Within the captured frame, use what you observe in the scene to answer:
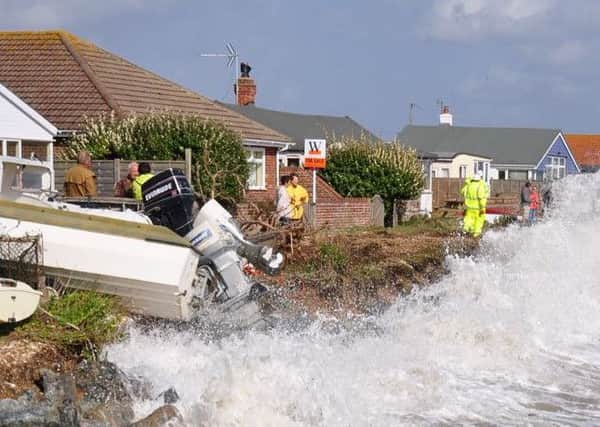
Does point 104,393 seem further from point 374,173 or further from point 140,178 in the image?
point 374,173

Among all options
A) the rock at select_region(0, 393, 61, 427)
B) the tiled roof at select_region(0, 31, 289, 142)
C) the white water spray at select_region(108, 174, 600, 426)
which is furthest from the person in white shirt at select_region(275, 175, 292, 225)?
the rock at select_region(0, 393, 61, 427)

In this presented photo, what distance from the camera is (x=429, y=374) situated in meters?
13.6

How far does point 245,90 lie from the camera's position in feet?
155

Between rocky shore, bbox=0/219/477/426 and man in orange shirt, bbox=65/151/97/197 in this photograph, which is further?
man in orange shirt, bbox=65/151/97/197

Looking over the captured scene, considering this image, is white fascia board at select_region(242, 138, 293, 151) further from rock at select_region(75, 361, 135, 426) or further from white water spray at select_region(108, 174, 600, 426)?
rock at select_region(75, 361, 135, 426)

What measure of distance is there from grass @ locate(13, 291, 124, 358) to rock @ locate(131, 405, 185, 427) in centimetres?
119

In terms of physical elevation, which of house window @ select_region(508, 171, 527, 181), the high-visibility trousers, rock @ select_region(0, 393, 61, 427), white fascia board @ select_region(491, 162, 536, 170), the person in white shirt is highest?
white fascia board @ select_region(491, 162, 536, 170)

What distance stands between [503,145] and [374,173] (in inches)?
1304

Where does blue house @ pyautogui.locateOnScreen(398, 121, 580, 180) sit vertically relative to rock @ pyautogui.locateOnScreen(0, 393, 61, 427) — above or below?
above

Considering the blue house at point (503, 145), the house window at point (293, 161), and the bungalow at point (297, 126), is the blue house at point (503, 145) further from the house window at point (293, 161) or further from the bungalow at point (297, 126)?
the house window at point (293, 161)

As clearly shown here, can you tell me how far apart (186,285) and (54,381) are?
2.33 meters

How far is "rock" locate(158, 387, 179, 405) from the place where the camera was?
399 inches

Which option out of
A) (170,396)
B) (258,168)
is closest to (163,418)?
(170,396)

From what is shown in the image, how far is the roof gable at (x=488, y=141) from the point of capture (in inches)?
2518
